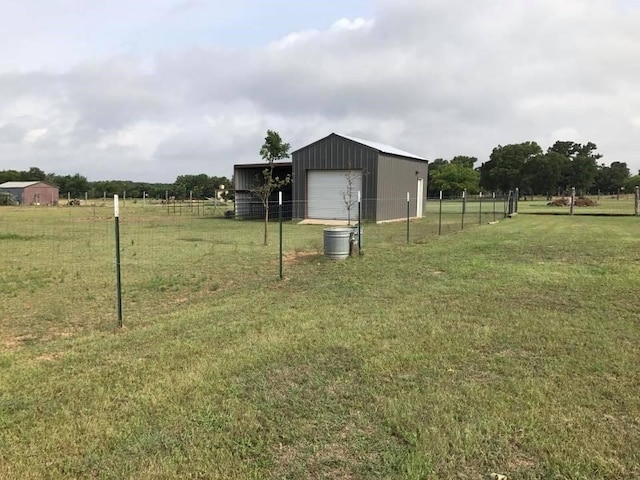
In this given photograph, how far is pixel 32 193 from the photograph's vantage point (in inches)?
2596

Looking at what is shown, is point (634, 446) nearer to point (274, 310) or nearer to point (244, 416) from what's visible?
point (244, 416)

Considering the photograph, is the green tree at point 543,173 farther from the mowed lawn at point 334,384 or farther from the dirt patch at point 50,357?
the dirt patch at point 50,357

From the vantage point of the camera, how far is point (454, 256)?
37.0 feet

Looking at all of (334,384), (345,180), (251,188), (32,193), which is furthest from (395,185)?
(32,193)

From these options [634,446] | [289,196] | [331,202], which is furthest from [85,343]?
[289,196]

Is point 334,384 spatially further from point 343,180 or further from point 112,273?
point 343,180

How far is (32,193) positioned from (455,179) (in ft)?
214

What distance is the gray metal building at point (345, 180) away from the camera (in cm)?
2511

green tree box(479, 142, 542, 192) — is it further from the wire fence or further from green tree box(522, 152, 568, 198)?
the wire fence

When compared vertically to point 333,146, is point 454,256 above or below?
below

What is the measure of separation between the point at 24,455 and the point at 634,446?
3.58 metres

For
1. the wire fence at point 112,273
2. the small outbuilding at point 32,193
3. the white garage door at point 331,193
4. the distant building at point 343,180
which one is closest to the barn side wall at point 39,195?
the small outbuilding at point 32,193

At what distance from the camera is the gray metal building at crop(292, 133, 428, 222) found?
25109mm

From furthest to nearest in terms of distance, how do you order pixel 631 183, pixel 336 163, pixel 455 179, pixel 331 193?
pixel 631 183, pixel 455 179, pixel 331 193, pixel 336 163
